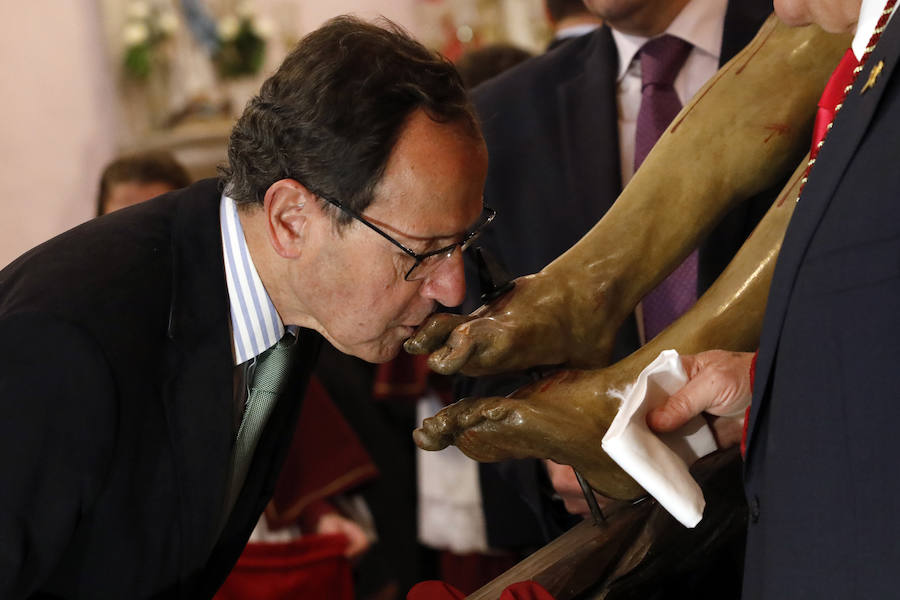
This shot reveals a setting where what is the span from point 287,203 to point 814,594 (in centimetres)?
71

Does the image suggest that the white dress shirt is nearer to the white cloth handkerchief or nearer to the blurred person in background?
the white cloth handkerchief

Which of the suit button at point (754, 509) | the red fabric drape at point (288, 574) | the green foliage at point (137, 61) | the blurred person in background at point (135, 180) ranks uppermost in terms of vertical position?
the green foliage at point (137, 61)

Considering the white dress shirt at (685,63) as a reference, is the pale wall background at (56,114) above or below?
above

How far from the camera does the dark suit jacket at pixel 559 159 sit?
5.27 feet

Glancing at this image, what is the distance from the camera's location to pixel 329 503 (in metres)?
2.43

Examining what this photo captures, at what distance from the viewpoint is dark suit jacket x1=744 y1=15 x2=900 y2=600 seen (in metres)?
0.82

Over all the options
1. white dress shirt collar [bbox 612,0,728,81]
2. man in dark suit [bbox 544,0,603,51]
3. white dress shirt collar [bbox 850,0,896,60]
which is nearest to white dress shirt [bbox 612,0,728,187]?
white dress shirt collar [bbox 612,0,728,81]

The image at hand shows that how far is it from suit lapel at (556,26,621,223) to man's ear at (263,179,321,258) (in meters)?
0.58

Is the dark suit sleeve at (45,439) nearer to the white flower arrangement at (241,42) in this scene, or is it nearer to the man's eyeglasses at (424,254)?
the man's eyeglasses at (424,254)

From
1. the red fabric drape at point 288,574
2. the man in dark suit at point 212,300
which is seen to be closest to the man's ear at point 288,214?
the man in dark suit at point 212,300

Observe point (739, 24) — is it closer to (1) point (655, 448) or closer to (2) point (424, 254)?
(2) point (424, 254)

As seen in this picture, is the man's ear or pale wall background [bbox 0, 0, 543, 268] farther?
pale wall background [bbox 0, 0, 543, 268]

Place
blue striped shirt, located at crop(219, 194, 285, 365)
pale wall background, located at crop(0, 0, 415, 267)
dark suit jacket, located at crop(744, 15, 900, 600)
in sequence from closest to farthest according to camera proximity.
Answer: dark suit jacket, located at crop(744, 15, 900, 600) < blue striped shirt, located at crop(219, 194, 285, 365) < pale wall background, located at crop(0, 0, 415, 267)

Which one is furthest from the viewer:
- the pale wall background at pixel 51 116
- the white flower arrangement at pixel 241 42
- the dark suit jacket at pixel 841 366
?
the white flower arrangement at pixel 241 42
